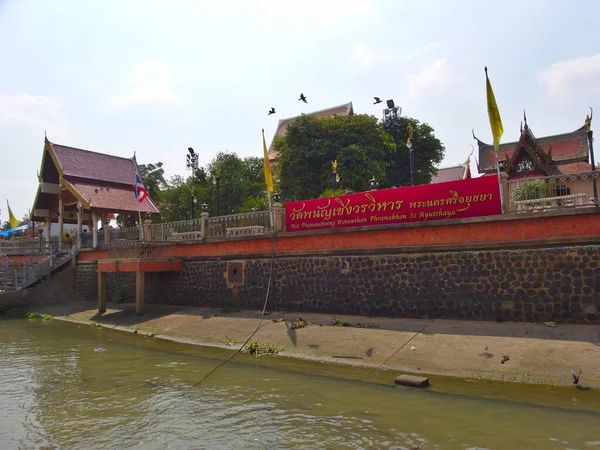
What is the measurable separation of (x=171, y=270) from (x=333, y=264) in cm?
738

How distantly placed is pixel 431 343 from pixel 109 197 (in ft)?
69.4

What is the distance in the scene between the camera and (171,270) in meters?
17.6

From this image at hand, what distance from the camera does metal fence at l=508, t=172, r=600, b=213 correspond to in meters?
9.88

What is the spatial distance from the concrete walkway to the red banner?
9.12ft

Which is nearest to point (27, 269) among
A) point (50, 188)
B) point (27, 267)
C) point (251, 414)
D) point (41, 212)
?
point (27, 267)

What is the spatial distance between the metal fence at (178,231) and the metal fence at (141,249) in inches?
22.2

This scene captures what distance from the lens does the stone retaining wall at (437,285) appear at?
980 cm

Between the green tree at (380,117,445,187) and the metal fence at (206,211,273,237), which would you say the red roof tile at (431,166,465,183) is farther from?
the metal fence at (206,211,273,237)

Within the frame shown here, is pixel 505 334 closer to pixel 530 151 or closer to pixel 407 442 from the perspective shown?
pixel 407 442

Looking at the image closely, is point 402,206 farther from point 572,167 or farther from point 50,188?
Result: point 50,188

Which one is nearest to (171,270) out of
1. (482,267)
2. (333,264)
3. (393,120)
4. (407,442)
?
(333,264)

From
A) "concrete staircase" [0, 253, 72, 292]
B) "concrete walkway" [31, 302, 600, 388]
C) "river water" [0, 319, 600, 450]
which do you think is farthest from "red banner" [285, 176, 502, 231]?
"concrete staircase" [0, 253, 72, 292]

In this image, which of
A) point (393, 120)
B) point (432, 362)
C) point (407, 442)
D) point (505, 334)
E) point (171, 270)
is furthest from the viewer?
point (393, 120)

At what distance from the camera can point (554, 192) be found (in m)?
10.6
